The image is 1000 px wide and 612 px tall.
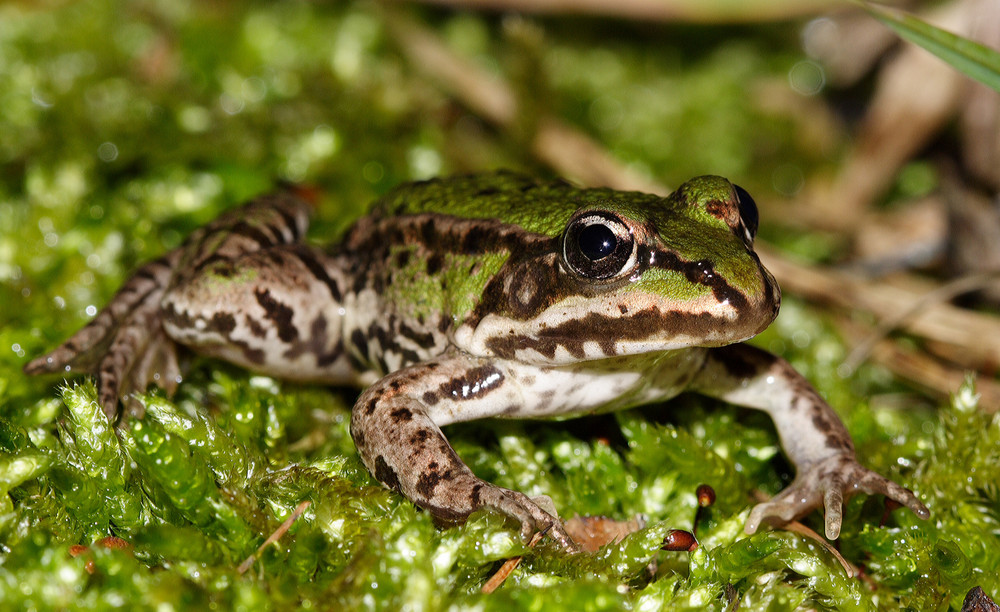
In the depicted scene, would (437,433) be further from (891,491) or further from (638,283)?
(891,491)

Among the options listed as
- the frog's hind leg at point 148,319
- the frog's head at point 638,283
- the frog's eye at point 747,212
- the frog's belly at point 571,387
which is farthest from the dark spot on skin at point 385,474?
the frog's eye at point 747,212

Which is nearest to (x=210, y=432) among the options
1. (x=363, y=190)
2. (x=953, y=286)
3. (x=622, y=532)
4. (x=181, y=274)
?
(x=181, y=274)

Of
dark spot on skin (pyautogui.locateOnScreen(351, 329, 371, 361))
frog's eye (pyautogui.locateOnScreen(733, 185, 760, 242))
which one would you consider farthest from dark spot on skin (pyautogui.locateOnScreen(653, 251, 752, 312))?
dark spot on skin (pyautogui.locateOnScreen(351, 329, 371, 361))

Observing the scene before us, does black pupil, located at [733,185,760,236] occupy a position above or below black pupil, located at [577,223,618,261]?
above

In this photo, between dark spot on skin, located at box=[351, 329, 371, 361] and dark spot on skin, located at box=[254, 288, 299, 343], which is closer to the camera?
dark spot on skin, located at box=[254, 288, 299, 343]

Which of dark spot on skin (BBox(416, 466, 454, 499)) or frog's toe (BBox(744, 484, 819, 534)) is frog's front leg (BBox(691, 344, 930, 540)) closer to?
frog's toe (BBox(744, 484, 819, 534))

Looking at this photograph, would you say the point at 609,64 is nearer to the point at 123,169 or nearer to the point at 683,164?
the point at 683,164

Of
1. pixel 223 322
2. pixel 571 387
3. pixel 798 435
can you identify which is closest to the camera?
pixel 571 387

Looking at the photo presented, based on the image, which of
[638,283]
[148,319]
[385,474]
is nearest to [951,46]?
[638,283]
